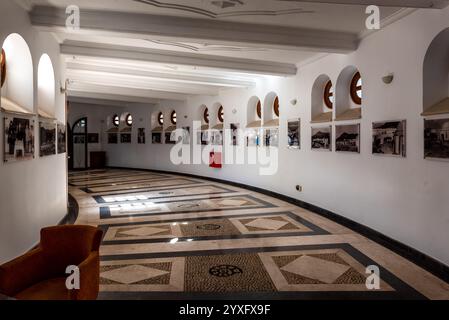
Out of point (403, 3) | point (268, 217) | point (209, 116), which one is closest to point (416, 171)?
point (403, 3)

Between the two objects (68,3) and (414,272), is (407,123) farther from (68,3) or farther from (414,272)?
(68,3)

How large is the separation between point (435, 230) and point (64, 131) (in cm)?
623

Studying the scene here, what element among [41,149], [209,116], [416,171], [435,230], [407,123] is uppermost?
[209,116]

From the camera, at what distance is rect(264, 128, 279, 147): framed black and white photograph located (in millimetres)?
8609

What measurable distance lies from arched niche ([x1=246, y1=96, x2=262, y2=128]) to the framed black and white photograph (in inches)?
40.3

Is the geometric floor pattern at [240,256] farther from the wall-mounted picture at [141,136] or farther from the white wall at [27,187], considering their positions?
the wall-mounted picture at [141,136]

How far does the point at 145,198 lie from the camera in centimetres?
867

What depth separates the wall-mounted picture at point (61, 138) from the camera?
6.12 m

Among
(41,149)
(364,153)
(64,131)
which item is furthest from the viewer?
(64,131)

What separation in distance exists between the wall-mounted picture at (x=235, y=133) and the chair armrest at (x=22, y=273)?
8.07 meters

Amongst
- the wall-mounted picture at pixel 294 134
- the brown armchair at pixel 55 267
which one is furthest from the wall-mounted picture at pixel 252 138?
the brown armchair at pixel 55 267

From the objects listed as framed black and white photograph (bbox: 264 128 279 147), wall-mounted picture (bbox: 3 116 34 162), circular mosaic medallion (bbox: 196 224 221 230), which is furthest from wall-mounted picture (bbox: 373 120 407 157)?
wall-mounted picture (bbox: 3 116 34 162)

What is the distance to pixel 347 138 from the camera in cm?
593

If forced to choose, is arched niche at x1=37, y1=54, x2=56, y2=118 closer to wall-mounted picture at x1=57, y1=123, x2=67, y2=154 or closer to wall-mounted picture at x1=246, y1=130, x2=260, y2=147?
wall-mounted picture at x1=57, y1=123, x2=67, y2=154
